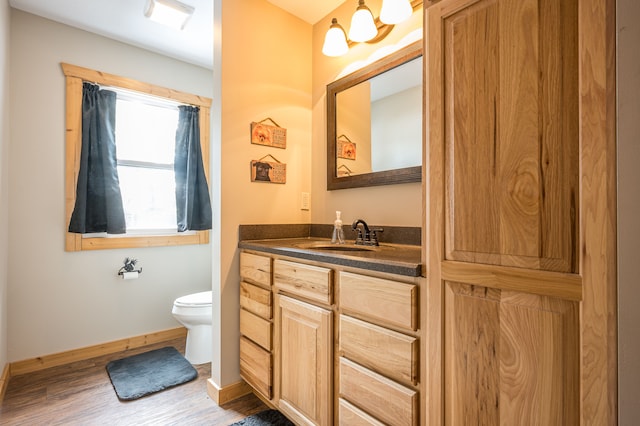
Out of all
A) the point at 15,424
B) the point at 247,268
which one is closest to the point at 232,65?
the point at 247,268

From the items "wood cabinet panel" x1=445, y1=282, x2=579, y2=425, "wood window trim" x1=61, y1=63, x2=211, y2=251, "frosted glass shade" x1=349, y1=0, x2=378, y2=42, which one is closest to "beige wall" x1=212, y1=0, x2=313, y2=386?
"frosted glass shade" x1=349, y1=0, x2=378, y2=42

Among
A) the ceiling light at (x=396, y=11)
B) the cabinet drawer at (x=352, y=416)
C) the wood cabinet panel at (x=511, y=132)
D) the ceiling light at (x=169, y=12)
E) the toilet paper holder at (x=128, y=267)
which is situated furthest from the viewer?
the toilet paper holder at (x=128, y=267)

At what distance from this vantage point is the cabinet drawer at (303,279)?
138 centimetres

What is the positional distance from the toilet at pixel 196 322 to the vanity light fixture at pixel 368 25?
198 centimetres

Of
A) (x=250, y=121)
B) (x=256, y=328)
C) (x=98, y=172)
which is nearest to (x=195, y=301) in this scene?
(x=256, y=328)

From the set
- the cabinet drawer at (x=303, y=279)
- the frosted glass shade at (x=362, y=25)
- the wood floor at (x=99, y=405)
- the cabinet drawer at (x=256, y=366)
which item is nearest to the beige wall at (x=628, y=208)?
the cabinet drawer at (x=303, y=279)

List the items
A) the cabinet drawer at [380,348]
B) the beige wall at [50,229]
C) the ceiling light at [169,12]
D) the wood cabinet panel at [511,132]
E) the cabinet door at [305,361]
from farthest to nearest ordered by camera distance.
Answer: the beige wall at [50,229] → the ceiling light at [169,12] → the cabinet door at [305,361] → the cabinet drawer at [380,348] → the wood cabinet panel at [511,132]

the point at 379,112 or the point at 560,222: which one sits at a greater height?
the point at 379,112

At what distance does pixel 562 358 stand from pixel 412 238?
974mm

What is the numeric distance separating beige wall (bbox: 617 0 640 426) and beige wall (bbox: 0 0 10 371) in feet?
9.25

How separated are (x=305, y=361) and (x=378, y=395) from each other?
1.45ft

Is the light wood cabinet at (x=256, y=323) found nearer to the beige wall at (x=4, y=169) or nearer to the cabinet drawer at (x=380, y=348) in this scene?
the cabinet drawer at (x=380, y=348)

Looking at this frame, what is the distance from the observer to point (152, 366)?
2.33 m

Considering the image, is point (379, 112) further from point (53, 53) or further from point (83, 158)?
point (53, 53)
